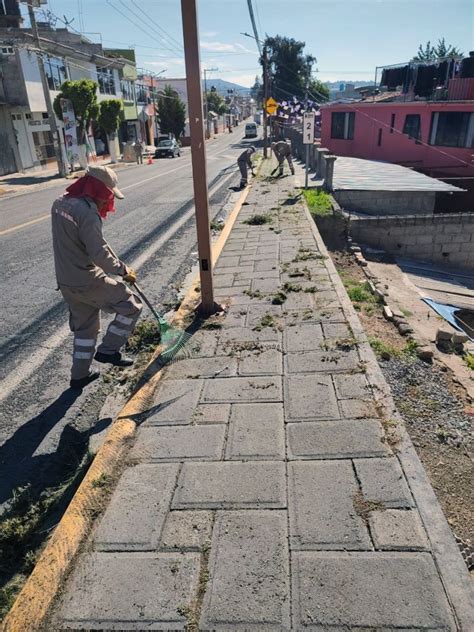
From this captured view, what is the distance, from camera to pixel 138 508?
102 inches

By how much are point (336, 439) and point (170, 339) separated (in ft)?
6.43

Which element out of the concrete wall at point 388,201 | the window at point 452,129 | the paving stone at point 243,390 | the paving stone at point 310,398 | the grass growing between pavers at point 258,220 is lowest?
the concrete wall at point 388,201

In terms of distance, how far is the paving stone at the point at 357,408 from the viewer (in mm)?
3289

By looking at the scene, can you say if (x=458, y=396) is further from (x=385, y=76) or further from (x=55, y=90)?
(x=55, y=90)

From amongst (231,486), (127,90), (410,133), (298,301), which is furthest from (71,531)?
(127,90)

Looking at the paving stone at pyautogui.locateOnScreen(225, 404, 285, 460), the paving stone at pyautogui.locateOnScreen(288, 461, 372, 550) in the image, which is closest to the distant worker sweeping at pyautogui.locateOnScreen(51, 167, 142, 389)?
the paving stone at pyautogui.locateOnScreen(225, 404, 285, 460)

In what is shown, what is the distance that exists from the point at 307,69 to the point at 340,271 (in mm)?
57697

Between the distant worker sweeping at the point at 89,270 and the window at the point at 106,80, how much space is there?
115 ft

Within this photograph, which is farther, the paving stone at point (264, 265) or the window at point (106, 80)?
the window at point (106, 80)

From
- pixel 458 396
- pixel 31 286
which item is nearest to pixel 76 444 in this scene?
pixel 458 396

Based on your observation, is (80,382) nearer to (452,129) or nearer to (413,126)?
(452,129)

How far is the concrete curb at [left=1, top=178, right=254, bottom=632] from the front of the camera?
2.07 metres

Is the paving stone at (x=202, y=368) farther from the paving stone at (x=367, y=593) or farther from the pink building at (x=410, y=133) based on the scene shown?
the pink building at (x=410, y=133)

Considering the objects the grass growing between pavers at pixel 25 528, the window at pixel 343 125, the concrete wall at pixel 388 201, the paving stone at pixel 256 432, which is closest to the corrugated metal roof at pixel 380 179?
the concrete wall at pixel 388 201
